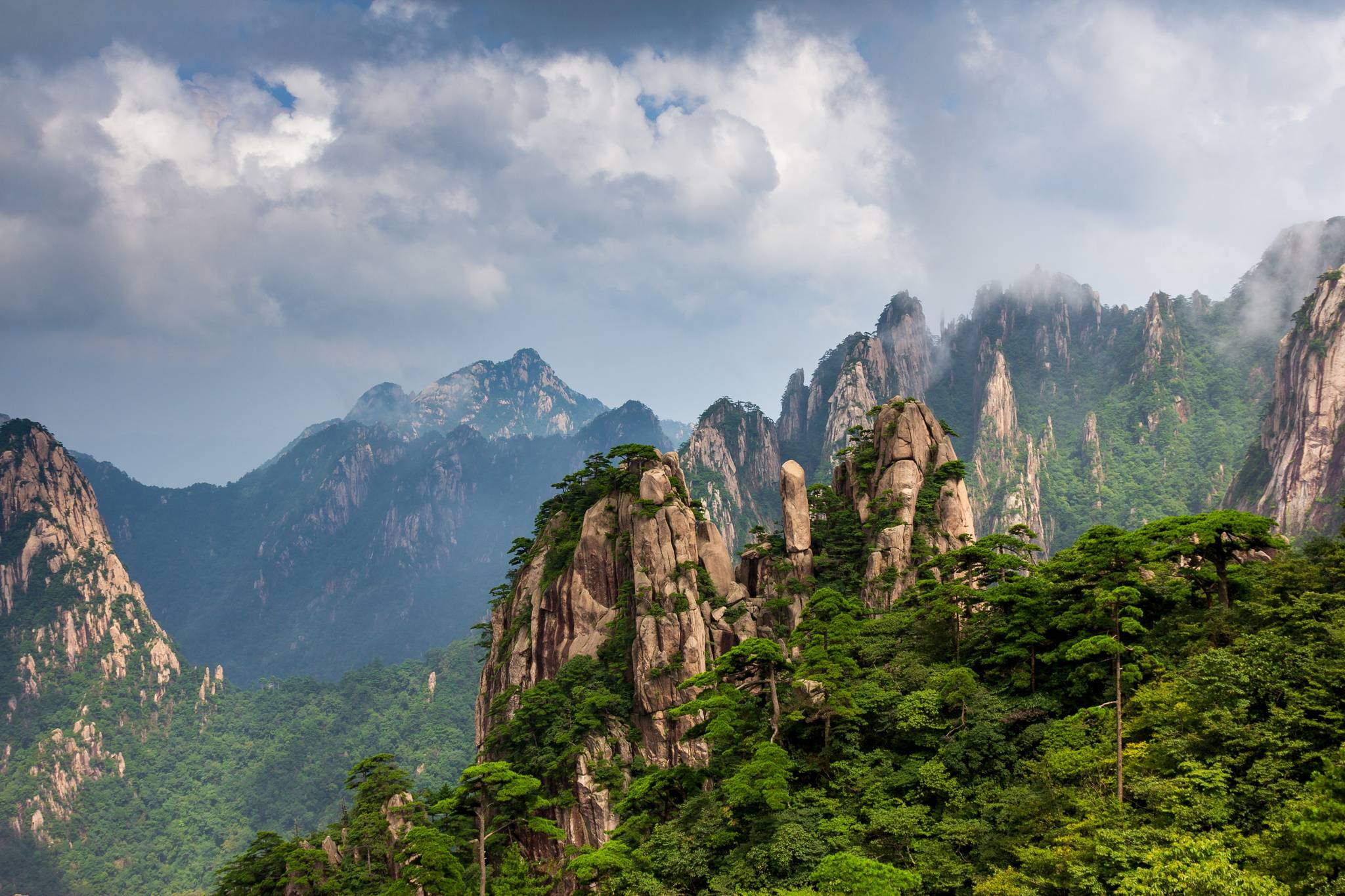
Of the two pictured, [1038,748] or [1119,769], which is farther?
[1038,748]

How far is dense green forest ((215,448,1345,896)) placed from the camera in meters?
18.2

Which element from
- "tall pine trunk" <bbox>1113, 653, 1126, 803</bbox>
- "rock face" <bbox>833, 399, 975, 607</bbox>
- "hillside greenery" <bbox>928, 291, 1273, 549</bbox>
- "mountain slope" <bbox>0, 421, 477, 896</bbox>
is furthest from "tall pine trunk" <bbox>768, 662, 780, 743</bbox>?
"hillside greenery" <bbox>928, 291, 1273, 549</bbox>

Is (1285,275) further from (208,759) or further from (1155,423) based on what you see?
(208,759)

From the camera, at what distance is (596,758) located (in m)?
44.2

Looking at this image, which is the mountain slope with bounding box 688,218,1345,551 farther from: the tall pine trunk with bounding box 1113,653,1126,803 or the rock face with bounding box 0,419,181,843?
the tall pine trunk with bounding box 1113,653,1126,803

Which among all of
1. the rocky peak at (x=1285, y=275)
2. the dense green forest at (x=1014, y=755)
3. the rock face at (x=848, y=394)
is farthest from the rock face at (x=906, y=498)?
the rocky peak at (x=1285, y=275)

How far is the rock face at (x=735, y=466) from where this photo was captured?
523 ft

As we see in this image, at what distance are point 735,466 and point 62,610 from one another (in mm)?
146631

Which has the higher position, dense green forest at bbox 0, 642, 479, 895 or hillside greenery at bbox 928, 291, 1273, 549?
hillside greenery at bbox 928, 291, 1273, 549

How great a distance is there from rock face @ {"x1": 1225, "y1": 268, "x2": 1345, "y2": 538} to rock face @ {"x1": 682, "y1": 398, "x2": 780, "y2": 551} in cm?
8619

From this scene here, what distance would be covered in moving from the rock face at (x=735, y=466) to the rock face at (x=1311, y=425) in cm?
8619

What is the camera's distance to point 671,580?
1988 inches

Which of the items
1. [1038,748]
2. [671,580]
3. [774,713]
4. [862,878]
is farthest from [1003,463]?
[862,878]

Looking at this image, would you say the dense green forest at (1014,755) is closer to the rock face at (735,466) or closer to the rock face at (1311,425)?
the rock face at (1311,425)
